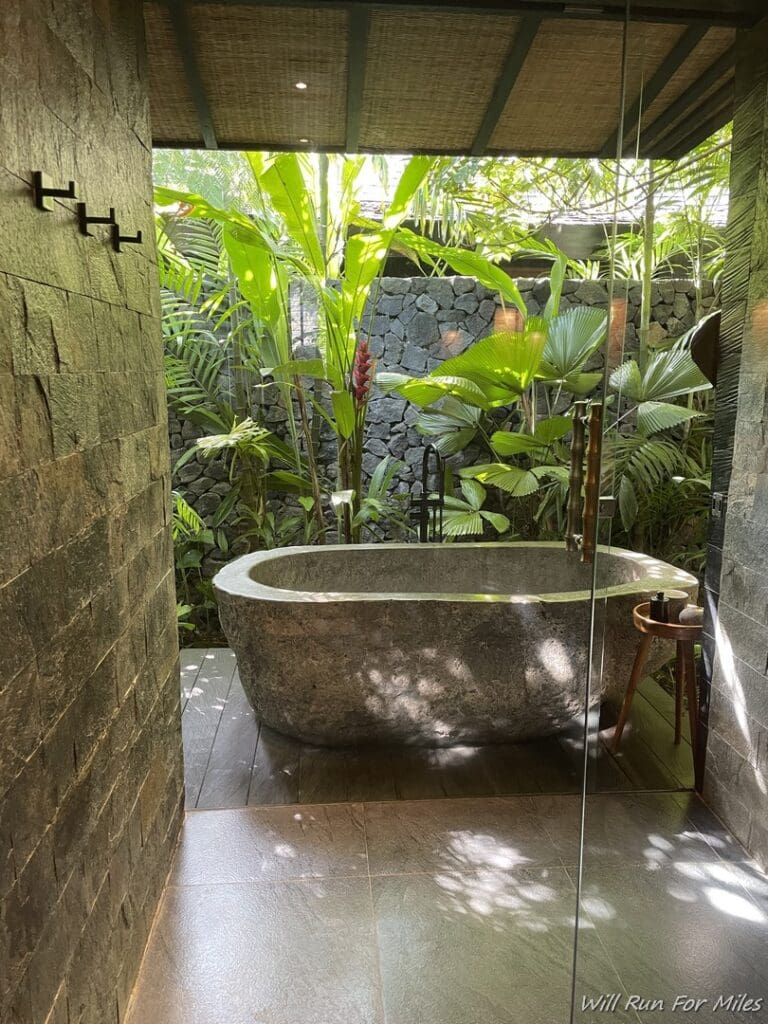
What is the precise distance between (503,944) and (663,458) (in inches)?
47.9

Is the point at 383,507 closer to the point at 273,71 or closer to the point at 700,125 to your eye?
the point at 273,71

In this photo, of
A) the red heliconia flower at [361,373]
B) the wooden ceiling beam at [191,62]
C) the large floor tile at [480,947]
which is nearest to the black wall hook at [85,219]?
the wooden ceiling beam at [191,62]

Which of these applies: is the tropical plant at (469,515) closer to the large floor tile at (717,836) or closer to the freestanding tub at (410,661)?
the freestanding tub at (410,661)

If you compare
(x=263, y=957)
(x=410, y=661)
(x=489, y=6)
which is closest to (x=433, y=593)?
(x=410, y=661)

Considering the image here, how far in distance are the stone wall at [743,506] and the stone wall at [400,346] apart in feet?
11.3

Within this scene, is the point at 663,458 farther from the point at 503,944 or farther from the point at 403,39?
the point at 403,39

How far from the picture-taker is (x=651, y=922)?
1.29m

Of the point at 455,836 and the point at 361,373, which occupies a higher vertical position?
the point at 361,373

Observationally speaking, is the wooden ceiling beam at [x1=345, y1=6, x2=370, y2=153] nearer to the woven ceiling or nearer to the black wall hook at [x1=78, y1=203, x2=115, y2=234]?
the woven ceiling

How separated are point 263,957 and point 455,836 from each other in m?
0.70

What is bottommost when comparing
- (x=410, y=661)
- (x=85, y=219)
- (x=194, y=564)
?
(x=194, y=564)

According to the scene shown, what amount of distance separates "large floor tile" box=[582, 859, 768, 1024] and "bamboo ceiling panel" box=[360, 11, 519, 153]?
201cm

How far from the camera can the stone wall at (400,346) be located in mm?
4723

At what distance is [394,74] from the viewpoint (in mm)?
2240
